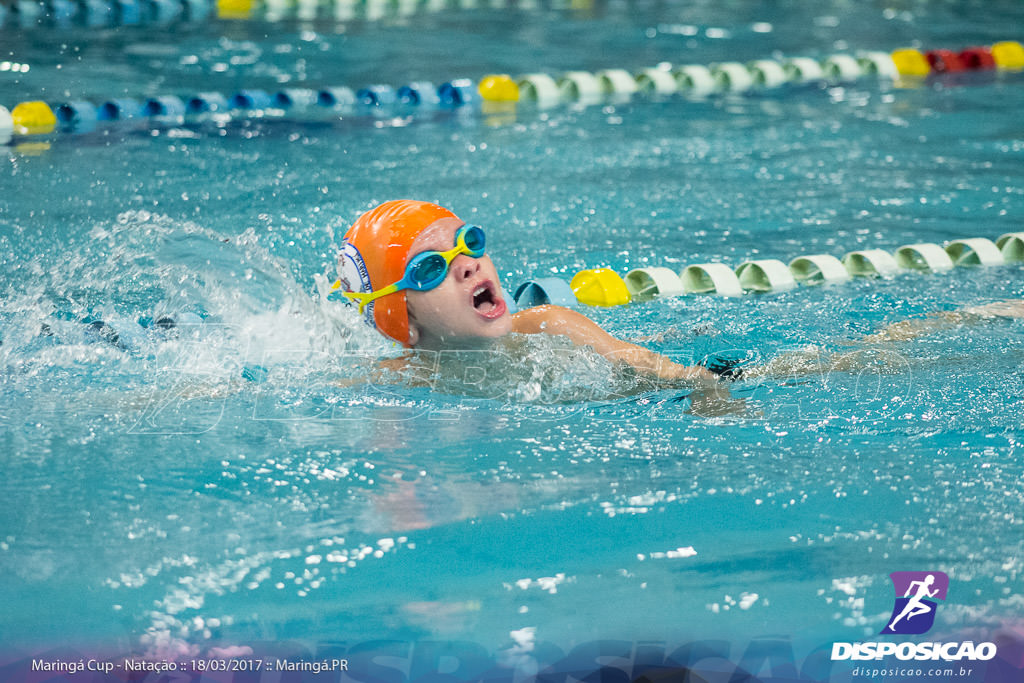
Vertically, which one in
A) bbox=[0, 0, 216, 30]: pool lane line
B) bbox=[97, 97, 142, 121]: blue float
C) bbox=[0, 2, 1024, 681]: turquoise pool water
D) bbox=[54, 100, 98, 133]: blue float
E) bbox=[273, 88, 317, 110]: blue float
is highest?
bbox=[0, 0, 216, 30]: pool lane line

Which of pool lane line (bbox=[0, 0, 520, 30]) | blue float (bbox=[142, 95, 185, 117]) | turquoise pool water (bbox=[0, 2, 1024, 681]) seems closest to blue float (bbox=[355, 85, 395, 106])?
blue float (bbox=[142, 95, 185, 117])

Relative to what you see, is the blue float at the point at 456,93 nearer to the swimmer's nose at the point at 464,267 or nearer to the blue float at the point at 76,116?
the blue float at the point at 76,116

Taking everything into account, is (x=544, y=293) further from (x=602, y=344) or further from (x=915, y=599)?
(x=915, y=599)

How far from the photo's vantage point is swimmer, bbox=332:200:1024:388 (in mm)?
3213

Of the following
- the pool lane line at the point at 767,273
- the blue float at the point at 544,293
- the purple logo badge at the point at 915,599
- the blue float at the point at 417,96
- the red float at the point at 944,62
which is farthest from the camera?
the red float at the point at 944,62

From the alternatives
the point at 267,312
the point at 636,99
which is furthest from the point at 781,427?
the point at 636,99

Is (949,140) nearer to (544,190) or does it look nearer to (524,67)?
(544,190)

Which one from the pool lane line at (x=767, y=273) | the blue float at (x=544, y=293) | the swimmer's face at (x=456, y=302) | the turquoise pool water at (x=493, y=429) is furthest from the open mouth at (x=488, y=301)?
the pool lane line at (x=767, y=273)

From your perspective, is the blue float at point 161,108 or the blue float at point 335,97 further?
the blue float at point 335,97

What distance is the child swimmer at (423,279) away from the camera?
10.5 feet

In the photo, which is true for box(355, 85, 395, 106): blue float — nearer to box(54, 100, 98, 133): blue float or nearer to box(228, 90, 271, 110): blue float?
box(228, 90, 271, 110): blue float

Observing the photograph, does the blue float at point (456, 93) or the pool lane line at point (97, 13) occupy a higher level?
the pool lane line at point (97, 13)

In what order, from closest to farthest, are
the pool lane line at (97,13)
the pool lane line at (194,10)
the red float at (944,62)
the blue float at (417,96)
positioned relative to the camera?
the blue float at (417,96)
the red float at (944,62)
the pool lane line at (97,13)
the pool lane line at (194,10)

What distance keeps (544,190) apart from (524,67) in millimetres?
3187
